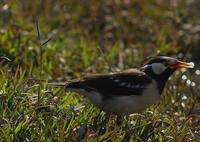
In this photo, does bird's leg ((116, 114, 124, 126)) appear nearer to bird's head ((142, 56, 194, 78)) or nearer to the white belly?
the white belly

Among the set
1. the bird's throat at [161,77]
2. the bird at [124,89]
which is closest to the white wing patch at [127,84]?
the bird at [124,89]

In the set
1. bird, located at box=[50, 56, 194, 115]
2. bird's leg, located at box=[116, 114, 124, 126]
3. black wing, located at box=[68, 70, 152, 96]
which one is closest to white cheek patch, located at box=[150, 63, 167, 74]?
bird, located at box=[50, 56, 194, 115]

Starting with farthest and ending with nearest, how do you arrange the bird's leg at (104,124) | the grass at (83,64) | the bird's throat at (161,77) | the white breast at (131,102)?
the bird's throat at (161,77)
the white breast at (131,102)
the bird's leg at (104,124)
the grass at (83,64)

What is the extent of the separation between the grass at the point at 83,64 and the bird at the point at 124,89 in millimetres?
124

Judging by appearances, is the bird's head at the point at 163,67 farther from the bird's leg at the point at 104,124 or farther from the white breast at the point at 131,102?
the bird's leg at the point at 104,124

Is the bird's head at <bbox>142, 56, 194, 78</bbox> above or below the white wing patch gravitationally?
above

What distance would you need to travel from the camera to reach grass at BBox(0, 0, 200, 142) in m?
5.74

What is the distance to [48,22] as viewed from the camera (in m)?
10.1

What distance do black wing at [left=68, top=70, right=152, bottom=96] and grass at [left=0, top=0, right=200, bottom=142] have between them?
0.19 meters

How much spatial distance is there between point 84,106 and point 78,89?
21 cm

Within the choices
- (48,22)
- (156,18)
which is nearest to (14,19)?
(48,22)

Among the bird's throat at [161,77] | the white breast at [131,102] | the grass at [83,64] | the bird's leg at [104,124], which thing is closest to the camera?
the grass at [83,64]

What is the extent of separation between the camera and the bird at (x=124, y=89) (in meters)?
6.11

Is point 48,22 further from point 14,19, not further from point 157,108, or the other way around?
point 157,108
